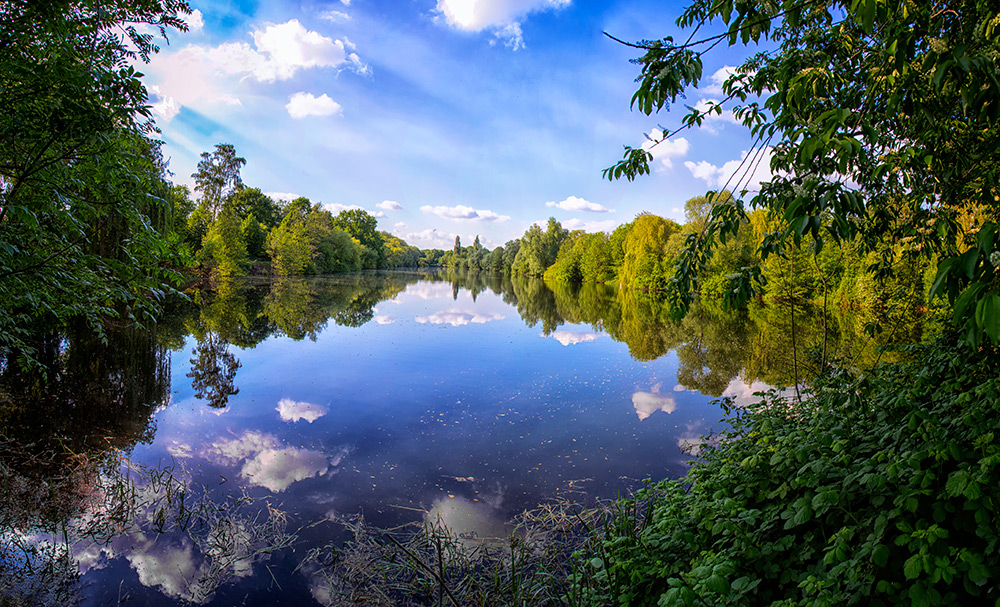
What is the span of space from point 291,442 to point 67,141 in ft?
16.5

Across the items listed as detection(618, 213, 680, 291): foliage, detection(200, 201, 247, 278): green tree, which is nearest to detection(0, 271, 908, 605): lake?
detection(200, 201, 247, 278): green tree

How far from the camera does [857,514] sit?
2.72 m

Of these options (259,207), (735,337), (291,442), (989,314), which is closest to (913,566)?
(989,314)

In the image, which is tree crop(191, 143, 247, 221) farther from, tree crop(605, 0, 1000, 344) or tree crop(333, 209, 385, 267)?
tree crop(605, 0, 1000, 344)

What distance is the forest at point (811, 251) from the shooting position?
6.16ft

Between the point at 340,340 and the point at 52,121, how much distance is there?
43.2 ft

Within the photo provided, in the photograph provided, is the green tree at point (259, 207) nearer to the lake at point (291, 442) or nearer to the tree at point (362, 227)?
the tree at point (362, 227)

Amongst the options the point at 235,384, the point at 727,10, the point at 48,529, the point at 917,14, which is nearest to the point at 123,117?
the point at 48,529

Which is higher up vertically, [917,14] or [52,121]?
[917,14]

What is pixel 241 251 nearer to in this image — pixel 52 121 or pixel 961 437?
pixel 52 121

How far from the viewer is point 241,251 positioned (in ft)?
144

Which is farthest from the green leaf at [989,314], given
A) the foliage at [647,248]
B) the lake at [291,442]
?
the foliage at [647,248]

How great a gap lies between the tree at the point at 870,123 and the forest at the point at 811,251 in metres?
0.02

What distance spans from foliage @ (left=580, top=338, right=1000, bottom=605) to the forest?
0.02 metres
